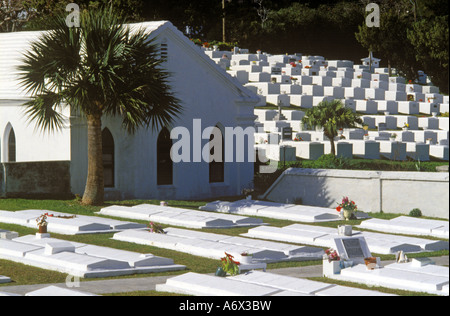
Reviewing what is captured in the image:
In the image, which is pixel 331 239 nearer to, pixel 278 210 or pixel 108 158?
pixel 278 210

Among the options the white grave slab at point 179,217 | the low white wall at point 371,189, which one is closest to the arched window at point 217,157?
the low white wall at point 371,189

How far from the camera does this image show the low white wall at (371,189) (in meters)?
29.4

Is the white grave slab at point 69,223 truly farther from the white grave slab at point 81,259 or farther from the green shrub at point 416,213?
the green shrub at point 416,213

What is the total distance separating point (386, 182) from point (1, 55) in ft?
62.2

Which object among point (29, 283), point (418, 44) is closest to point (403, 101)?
point (418, 44)

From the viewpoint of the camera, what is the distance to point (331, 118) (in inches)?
1738

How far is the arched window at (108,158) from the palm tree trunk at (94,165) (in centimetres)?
262

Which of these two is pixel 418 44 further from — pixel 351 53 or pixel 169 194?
pixel 169 194

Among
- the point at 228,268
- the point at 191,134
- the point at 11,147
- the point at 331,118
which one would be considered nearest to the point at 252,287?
the point at 228,268

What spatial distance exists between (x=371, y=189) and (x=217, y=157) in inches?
329

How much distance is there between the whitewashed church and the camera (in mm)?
33875

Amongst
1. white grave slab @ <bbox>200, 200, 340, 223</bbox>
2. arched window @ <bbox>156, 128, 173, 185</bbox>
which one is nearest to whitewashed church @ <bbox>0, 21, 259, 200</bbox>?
arched window @ <bbox>156, 128, 173, 185</bbox>

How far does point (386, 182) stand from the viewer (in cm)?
3052

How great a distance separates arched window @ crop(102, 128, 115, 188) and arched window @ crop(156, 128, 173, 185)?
2.02 m
